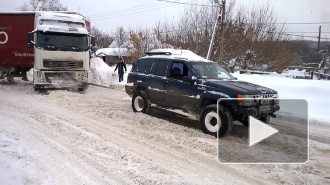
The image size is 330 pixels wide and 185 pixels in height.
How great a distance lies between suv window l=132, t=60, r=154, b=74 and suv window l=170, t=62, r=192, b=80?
98 cm

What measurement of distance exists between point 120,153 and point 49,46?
8.53 meters

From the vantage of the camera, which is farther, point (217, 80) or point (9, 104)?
point (9, 104)

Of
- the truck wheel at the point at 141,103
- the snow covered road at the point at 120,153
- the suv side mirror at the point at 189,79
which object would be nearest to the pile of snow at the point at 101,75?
the truck wheel at the point at 141,103

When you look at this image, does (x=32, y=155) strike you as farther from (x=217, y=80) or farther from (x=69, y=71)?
(x=69, y=71)

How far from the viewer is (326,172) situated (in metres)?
4.88

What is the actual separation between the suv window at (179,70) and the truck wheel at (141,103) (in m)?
1.22

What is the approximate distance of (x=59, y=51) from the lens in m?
12.3

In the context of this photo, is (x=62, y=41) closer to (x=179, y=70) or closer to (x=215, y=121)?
(x=179, y=70)

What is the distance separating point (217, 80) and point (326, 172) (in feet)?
10.4

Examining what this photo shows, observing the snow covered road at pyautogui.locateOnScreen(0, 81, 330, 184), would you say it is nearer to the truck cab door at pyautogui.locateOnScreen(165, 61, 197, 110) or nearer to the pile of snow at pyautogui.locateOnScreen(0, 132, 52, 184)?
the pile of snow at pyautogui.locateOnScreen(0, 132, 52, 184)

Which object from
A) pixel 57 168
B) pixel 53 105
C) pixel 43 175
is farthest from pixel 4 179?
pixel 53 105

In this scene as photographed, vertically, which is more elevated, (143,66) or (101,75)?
(143,66)
